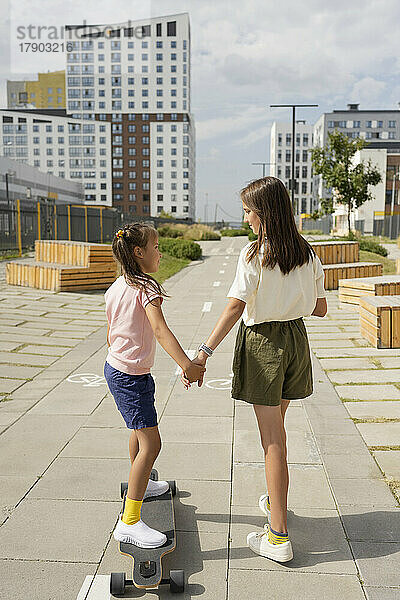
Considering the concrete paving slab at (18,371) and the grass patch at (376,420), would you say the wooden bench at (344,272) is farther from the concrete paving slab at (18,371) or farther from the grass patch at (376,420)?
the grass patch at (376,420)

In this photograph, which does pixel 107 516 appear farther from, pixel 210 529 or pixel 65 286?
pixel 65 286

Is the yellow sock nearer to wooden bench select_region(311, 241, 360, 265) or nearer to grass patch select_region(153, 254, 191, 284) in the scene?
grass patch select_region(153, 254, 191, 284)

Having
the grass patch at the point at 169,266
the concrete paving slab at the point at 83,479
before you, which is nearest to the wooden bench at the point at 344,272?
the grass patch at the point at 169,266

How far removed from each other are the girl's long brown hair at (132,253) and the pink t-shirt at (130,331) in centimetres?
4

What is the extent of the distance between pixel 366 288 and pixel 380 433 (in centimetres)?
700

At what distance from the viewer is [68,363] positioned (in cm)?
752

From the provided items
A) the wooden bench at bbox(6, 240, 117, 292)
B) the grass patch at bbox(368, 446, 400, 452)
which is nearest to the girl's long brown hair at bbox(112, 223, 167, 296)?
the grass patch at bbox(368, 446, 400, 452)

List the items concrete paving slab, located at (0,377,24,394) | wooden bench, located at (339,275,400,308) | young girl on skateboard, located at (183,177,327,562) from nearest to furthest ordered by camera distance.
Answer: young girl on skateboard, located at (183,177,327,562)
concrete paving slab, located at (0,377,24,394)
wooden bench, located at (339,275,400,308)

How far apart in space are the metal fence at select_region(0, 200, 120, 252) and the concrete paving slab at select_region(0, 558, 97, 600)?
903 inches

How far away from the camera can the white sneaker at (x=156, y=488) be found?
11.7 feet

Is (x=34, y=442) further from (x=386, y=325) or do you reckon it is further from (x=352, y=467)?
(x=386, y=325)

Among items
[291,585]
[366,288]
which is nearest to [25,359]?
[291,585]

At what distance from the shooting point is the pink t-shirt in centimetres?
Answer: 305

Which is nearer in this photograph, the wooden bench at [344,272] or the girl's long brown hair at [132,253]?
the girl's long brown hair at [132,253]
